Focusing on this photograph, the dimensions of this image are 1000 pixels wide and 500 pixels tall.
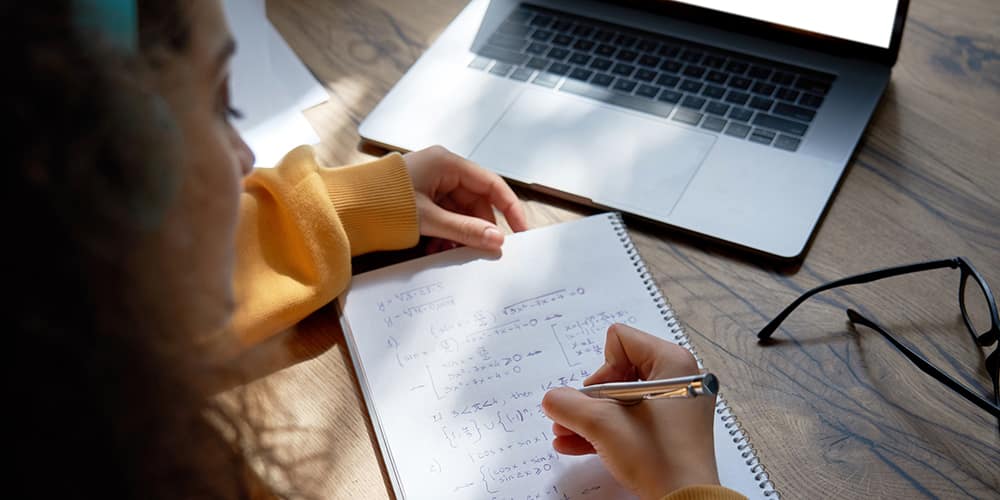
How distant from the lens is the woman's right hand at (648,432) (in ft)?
2.15

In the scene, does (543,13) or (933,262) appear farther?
(543,13)

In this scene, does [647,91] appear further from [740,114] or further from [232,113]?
[232,113]

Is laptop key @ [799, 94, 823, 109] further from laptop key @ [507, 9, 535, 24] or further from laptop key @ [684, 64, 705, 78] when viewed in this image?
laptop key @ [507, 9, 535, 24]

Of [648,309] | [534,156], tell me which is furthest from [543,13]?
[648,309]

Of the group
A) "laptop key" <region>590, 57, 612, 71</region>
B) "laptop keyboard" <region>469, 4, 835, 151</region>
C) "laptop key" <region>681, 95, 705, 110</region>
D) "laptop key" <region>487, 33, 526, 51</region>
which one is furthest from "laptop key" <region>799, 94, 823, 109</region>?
"laptop key" <region>487, 33, 526, 51</region>

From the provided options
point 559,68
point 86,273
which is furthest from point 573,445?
point 559,68

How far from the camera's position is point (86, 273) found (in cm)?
41

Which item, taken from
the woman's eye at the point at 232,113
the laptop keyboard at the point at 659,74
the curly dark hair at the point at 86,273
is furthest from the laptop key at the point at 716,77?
the curly dark hair at the point at 86,273

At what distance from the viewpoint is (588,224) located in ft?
2.84

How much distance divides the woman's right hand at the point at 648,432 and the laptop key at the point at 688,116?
0.33 metres

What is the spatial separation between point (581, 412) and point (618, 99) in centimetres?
43

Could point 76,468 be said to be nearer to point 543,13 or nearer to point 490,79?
point 490,79

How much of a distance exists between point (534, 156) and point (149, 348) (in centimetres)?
55

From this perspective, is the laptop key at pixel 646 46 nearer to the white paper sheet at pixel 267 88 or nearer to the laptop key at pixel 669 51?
the laptop key at pixel 669 51
